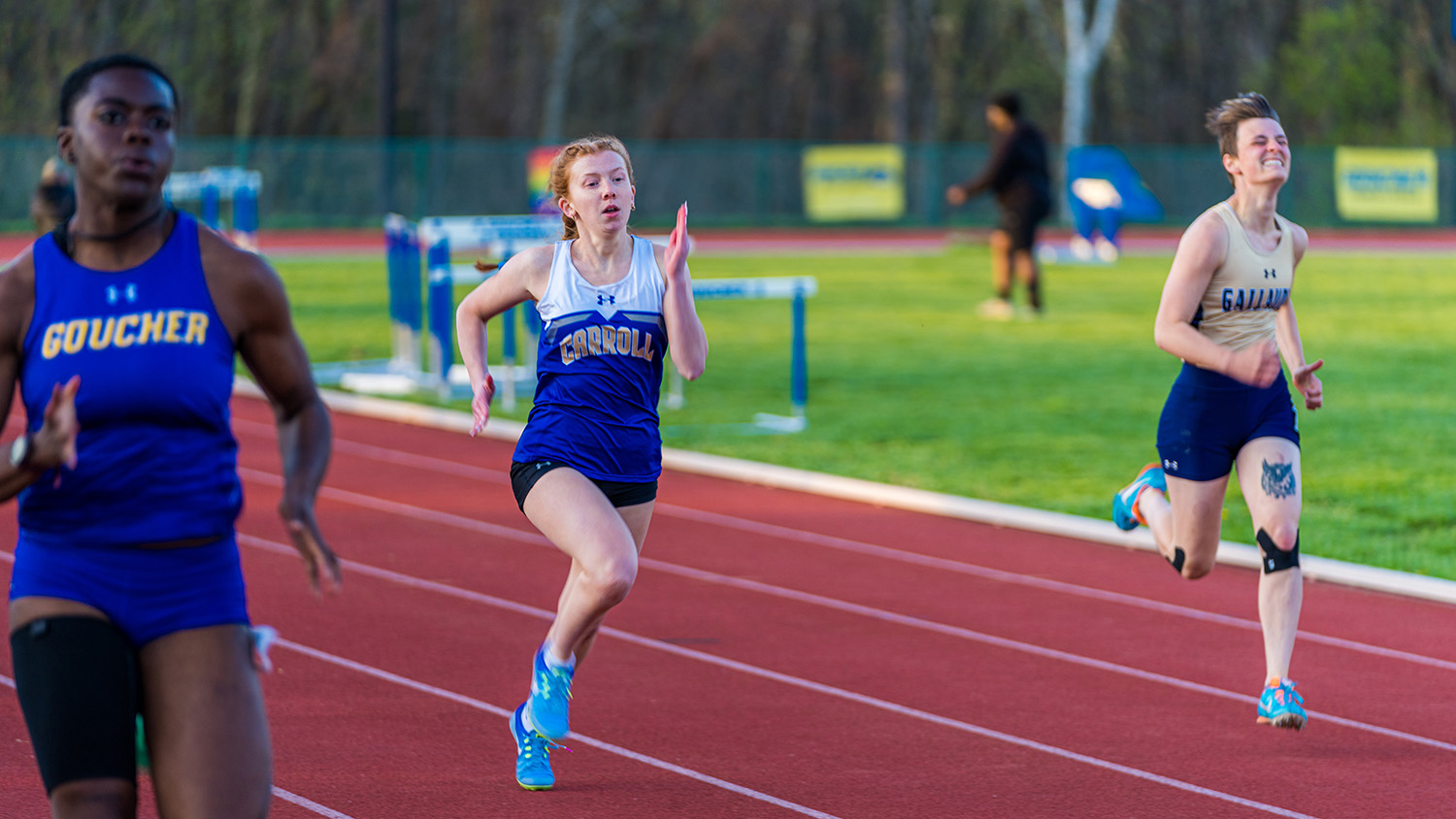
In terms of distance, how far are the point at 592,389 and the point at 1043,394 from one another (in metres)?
9.81

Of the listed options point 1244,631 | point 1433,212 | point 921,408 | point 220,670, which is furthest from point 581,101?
point 220,670

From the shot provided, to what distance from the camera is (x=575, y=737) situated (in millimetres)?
5688

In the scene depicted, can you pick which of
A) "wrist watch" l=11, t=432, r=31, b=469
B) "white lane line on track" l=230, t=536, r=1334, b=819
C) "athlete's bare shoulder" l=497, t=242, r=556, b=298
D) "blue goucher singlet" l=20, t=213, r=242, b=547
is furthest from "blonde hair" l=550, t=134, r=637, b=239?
"wrist watch" l=11, t=432, r=31, b=469

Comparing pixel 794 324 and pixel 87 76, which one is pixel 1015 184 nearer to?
pixel 794 324

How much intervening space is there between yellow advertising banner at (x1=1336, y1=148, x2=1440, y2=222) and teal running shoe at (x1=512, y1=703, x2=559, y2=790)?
38.2 m

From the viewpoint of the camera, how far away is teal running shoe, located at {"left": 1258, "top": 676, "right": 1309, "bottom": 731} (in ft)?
18.1

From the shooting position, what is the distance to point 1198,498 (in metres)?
6.00

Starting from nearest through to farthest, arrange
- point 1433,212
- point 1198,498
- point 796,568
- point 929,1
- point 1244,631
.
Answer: point 1198,498, point 1244,631, point 796,568, point 1433,212, point 929,1

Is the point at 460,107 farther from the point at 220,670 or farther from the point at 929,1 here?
the point at 220,670

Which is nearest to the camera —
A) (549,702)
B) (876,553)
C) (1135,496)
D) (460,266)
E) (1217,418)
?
(549,702)

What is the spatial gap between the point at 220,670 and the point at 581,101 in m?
47.3

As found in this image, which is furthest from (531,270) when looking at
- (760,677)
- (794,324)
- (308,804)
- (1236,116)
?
(794,324)

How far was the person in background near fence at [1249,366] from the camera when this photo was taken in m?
5.63

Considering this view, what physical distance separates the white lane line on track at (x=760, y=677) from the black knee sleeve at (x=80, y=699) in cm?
233
